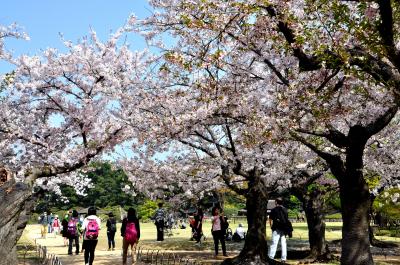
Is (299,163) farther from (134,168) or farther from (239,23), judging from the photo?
(239,23)

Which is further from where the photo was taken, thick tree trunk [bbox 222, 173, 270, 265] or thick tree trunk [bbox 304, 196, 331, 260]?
thick tree trunk [bbox 304, 196, 331, 260]

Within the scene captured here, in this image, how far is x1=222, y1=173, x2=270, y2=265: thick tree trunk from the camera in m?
13.3

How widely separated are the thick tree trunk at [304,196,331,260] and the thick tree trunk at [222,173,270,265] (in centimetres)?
335

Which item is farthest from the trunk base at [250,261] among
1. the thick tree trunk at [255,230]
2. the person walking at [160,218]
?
the person walking at [160,218]

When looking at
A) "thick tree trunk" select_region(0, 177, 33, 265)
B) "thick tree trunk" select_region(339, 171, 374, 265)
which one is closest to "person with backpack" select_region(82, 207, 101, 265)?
"thick tree trunk" select_region(0, 177, 33, 265)

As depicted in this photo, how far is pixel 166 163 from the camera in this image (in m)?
18.0

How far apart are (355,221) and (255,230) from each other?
4685 millimetres

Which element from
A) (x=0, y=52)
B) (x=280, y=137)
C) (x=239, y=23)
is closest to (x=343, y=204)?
(x=280, y=137)

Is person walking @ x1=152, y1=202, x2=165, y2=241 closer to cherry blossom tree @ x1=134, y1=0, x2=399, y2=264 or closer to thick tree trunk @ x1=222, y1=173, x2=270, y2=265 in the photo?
thick tree trunk @ x1=222, y1=173, x2=270, y2=265

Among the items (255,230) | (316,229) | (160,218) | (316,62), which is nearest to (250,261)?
(255,230)

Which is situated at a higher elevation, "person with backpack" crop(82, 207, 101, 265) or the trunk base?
"person with backpack" crop(82, 207, 101, 265)

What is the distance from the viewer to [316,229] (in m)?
16.4

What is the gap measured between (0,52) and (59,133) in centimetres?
326

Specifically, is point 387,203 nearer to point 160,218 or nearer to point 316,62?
point 160,218
